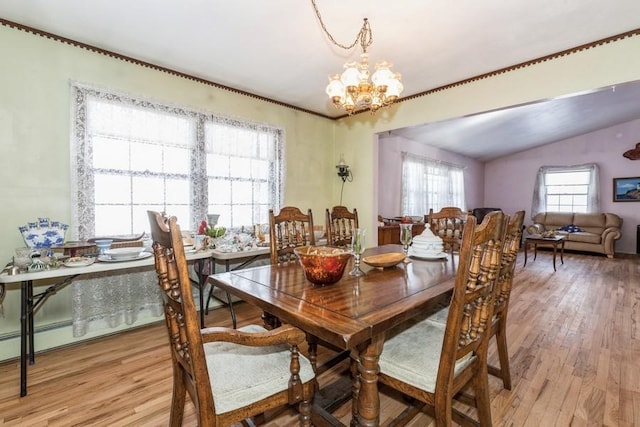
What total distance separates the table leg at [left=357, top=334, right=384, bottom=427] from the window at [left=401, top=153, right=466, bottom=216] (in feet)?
16.6

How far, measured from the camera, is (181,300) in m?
0.94

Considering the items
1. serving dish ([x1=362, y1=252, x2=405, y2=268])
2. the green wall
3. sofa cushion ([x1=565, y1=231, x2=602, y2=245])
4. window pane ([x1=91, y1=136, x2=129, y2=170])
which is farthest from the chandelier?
sofa cushion ([x1=565, y1=231, x2=602, y2=245])

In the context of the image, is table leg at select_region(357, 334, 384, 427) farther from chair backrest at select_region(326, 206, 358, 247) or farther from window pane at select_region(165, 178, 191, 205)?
window pane at select_region(165, 178, 191, 205)

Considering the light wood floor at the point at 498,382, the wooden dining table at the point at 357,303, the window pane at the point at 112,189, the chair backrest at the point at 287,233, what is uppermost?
the window pane at the point at 112,189

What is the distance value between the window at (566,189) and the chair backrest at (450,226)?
6987 millimetres

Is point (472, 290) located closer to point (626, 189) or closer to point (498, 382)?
point (498, 382)

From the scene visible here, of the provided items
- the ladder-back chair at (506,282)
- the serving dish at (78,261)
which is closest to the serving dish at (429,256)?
the ladder-back chair at (506,282)

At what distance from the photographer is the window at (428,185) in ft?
20.0

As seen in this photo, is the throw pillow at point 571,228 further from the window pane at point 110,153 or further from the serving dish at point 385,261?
the window pane at point 110,153

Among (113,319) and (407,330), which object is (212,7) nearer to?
(407,330)

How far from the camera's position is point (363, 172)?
4.34m

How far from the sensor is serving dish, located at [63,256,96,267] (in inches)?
79.6

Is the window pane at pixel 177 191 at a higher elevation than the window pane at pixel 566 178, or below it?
below

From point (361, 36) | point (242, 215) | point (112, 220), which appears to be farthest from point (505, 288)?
point (112, 220)
